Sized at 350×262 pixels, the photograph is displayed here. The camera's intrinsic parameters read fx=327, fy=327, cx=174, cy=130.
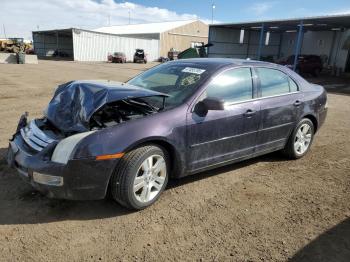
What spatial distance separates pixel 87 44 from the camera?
42.7 m

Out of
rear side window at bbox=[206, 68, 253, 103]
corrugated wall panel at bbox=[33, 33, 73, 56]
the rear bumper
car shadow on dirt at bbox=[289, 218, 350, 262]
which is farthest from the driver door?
corrugated wall panel at bbox=[33, 33, 73, 56]

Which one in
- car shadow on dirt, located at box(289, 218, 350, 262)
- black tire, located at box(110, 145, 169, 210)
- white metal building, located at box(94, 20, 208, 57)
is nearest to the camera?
car shadow on dirt, located at box(289, 218, 350, 262)

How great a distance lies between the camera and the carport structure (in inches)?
1095

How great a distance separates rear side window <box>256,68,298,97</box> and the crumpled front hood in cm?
163

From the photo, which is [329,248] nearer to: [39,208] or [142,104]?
[142,104]

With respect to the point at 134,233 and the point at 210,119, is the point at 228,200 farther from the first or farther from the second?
the point at 134,233

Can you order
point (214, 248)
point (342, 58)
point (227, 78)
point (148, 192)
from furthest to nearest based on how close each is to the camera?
point (342, 58)
point (227, 78)
point (148, 192)
point (214, 248)

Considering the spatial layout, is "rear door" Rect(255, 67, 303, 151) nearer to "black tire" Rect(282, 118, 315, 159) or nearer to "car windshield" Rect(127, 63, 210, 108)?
"black tire" Rect(282, 118, 315, 159)

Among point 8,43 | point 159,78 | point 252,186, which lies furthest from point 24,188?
point 8,43

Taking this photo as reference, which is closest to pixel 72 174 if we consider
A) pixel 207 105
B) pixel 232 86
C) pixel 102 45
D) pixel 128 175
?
pixel 128 175

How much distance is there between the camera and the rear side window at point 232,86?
3945 mm

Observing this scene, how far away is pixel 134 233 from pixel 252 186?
1.77 meters

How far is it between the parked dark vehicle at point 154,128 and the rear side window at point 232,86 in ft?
0.04

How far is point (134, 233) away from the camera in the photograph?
3.05 metres
